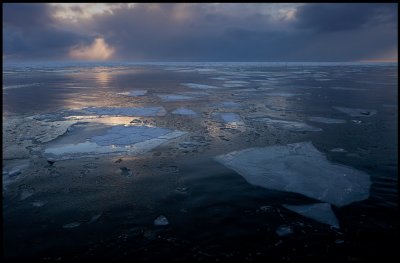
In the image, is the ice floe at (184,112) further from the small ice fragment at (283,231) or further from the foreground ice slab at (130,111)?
the small ice fragment at (283,231)

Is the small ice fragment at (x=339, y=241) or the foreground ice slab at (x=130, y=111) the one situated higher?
the foreground ice slab at (x=130, y=111)

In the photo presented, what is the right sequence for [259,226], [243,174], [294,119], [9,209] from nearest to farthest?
[259,226] < [9,209] < [243,174] < [294,119]

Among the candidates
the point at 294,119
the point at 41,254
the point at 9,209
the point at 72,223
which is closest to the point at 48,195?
the point at 9,209

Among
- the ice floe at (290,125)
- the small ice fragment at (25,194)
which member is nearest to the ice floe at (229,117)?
the ice floe at (290,125)

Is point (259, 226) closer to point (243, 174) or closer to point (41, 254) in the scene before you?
point (243, 174)

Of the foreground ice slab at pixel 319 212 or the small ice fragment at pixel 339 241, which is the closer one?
the small ice fragment at pixel 339 241

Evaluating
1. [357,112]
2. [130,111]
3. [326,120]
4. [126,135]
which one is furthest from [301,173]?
[130,111]

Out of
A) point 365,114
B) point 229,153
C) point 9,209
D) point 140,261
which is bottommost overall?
point 140,261

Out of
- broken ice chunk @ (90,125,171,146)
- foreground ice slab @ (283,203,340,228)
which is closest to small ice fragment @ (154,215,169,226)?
foreground ice slab @ (283,203,340,228)

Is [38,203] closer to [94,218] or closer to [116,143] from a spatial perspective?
[94,218]
